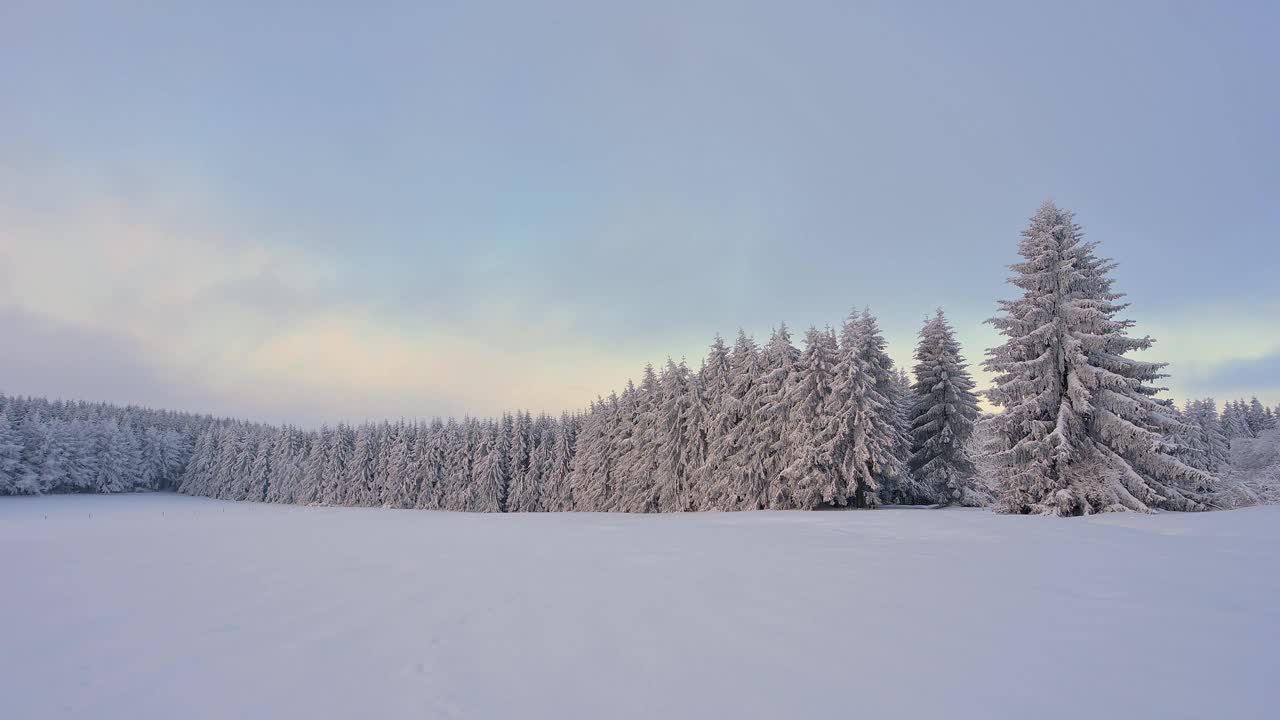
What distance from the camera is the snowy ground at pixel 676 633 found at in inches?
191

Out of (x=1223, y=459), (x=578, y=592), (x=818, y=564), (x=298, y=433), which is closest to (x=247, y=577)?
(x=578, y=592)

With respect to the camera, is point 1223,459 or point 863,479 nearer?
point 863,479

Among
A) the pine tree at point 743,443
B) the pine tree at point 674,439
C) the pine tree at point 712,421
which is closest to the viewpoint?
the pine tree at point 743,443

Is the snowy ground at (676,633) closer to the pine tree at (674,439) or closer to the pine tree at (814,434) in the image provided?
the pine tree at (814,434)

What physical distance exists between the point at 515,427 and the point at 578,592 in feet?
202

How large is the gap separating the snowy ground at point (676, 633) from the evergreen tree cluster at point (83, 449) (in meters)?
99.9

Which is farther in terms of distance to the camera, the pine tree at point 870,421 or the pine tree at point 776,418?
the pine tree at point 776,418

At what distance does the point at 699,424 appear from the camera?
147ft

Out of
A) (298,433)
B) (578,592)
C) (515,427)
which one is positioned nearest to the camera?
(578,592)

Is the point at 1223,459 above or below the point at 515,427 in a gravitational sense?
below

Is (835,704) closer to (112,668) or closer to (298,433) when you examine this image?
(112,668)

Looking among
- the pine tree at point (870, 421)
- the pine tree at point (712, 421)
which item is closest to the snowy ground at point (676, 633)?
the pine tree at point (870, 421)

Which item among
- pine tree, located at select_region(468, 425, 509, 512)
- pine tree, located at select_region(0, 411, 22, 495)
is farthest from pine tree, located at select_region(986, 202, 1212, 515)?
pine tree, located at select_region(0, 411, 22, 495)

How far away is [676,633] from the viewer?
21.6ft
